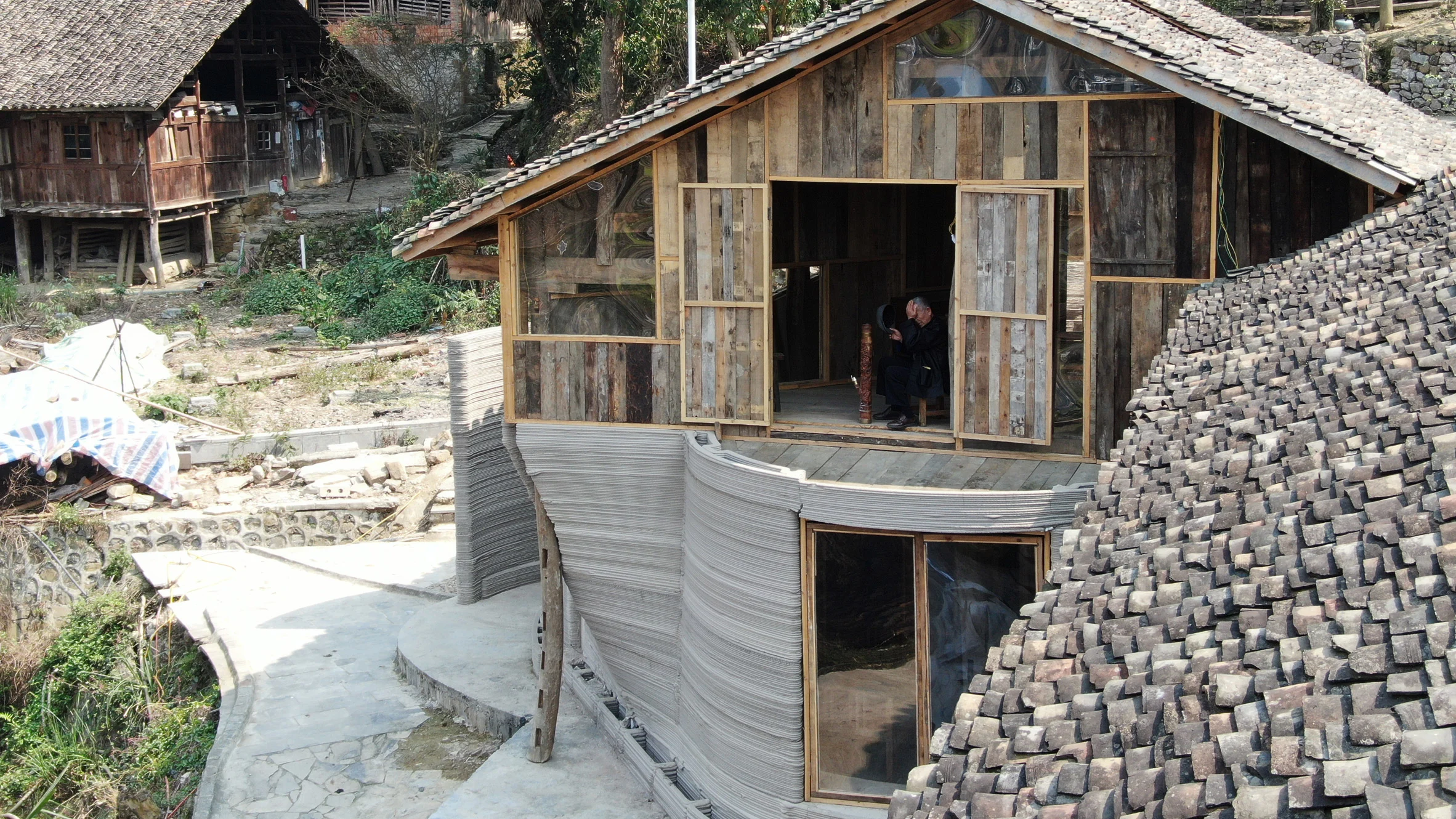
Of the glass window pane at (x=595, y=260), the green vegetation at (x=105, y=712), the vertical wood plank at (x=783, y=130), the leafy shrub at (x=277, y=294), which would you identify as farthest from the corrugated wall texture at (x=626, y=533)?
the leafy shrub at (x=277, y=294)

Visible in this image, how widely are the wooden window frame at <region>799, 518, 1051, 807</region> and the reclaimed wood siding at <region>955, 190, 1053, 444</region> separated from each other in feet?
4.32

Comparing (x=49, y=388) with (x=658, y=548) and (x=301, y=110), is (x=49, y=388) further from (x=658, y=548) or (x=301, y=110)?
(x=301, y=110)

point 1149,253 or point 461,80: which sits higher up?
point 461,80

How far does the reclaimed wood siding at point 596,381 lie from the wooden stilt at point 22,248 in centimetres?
2358

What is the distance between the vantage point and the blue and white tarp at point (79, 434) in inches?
798

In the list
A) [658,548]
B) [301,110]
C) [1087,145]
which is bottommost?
[658,548]

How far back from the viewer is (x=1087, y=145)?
10.6 m

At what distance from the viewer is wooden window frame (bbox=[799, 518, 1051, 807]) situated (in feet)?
32.6

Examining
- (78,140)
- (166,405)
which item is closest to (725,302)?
(166,405)

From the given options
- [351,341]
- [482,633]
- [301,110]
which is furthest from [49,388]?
[301,110]

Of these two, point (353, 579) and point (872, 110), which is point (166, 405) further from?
point (872, 110)

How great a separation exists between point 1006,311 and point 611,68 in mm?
18732

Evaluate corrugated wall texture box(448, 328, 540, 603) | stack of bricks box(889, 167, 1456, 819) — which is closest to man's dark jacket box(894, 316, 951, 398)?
stack of bricks box(889, 167, 1456, 819)

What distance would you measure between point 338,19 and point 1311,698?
1514 inches
